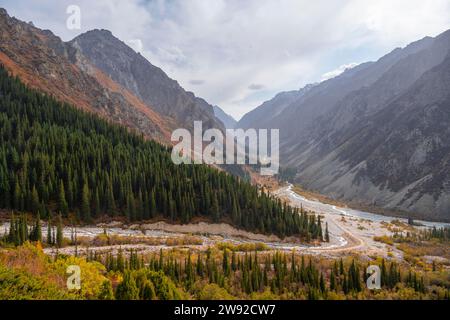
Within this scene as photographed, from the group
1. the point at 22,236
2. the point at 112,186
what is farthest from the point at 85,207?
the point at 22,236

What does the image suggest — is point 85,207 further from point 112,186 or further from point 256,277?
point 256,277

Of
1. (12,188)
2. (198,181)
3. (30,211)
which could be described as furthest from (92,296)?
(198,181)

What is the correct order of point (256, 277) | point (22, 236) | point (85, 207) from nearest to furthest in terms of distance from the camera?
1. point (256, 277)
2. point (22, 236)
3. point (85, 207)

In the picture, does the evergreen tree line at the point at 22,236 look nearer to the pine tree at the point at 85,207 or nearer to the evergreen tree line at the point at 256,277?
the evergreen tree line at the point at 256,277

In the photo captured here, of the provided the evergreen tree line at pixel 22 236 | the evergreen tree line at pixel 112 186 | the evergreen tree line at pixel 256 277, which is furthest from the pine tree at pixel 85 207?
the evergreen tree line at pixel 256 277

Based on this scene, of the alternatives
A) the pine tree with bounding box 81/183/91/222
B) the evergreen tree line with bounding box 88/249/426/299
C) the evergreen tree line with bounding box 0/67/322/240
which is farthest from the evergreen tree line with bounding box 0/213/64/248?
the pine tree with bounding box 81/183/91/222

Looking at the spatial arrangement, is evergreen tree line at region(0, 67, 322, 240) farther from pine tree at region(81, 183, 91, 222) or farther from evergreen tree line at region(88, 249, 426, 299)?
evergreen tree line at region(88, 249, 426, 299)
